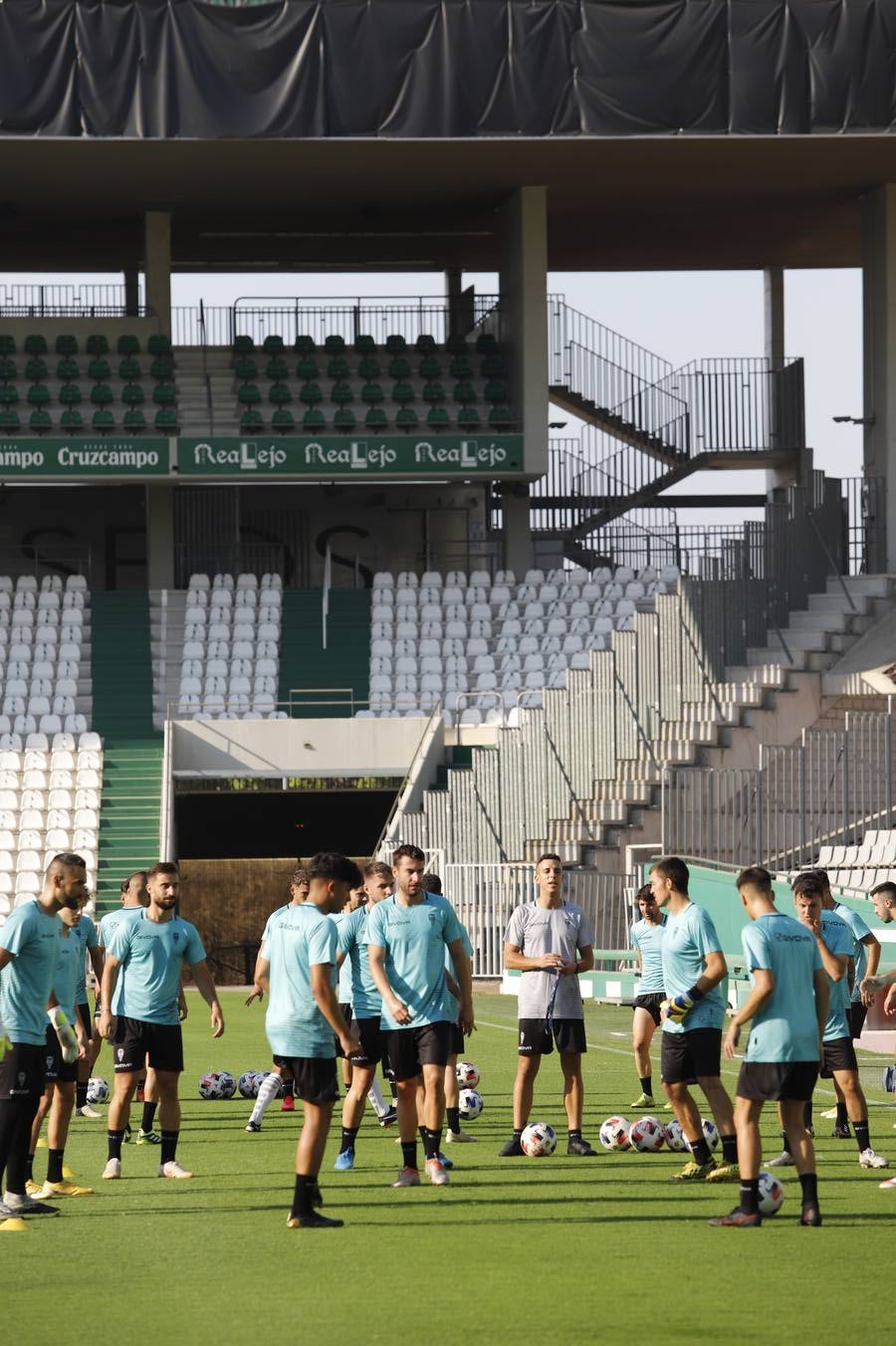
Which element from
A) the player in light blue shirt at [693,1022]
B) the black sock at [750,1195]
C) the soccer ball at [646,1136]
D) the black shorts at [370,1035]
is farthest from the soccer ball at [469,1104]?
the black sock at [750,1195]

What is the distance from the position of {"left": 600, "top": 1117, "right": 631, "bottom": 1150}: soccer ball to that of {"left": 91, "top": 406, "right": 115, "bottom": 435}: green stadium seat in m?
33.3

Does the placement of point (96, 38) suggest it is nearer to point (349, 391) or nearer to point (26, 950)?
point (349, 391)

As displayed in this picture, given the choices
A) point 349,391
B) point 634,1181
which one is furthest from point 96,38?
point 634,1181

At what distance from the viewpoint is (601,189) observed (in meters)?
45.6

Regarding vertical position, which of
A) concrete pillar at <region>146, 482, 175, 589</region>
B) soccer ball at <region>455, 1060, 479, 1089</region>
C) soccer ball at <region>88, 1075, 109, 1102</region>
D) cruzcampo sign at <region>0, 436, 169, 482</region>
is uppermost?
cruzcampo sign at <region>0, 436, 169, 482</region>

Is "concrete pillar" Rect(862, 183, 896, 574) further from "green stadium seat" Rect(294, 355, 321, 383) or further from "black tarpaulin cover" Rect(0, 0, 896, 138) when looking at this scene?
"green stadium seat" Rect(294, 355, 321, 383)

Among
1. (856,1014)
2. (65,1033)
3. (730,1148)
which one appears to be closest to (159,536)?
(856,1014)

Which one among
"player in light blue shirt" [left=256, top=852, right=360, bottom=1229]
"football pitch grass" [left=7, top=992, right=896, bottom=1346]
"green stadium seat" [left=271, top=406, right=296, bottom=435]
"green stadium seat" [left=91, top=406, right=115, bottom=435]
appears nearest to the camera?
"football pitch grass" [left=7, top=992, right=896, bottom=1346]

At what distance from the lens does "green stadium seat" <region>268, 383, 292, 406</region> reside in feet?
152

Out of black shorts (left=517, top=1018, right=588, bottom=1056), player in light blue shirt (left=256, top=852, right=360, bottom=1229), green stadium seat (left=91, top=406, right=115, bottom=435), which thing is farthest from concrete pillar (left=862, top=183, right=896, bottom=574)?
player in light blue shirt (left=256, top=852, right=360, bottom=1229)

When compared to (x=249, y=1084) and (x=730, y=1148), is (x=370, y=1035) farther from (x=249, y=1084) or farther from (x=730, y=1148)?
(x=249, y=1084)

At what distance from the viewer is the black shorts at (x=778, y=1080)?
10.1m

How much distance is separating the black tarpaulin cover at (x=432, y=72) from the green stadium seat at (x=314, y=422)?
6.55m

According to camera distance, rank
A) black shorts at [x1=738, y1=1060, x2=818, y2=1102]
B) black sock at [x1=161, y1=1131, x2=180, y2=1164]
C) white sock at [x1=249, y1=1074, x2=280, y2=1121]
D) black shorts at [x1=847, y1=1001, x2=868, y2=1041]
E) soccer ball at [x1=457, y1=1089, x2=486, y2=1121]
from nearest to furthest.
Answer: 1. black shorts at [x1=738, y1=1060, x2=818, y2=1102]
2. black sock at [x1=161, y1=1131, x2=180, y2=1164]
3. black shorts at [x1=847, y1=1001, x2=868, y2=1041]
4. white sock at [x1=249, y1=1074, x2=280, y2=1121]
5. soccer ball at [x1=457, y1=1089, x2=486, y2=1121]
